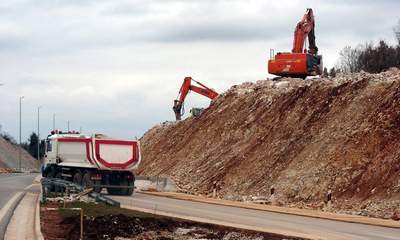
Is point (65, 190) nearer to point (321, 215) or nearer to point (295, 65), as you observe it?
point (321, 215)

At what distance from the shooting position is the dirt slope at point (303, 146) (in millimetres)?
30844

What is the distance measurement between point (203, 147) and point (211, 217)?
23.5 m

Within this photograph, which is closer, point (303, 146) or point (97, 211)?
point (97, 211)

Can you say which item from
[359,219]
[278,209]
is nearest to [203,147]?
[278,209]

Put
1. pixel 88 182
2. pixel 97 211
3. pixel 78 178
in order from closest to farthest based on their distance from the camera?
pixel 97 211 < pixel 88 182 < pixel 78 178

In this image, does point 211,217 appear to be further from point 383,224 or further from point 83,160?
point 83,160

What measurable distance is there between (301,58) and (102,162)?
17.7m

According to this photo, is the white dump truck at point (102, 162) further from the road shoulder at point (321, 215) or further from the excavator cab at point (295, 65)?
the excavator cab at point (295, 65)

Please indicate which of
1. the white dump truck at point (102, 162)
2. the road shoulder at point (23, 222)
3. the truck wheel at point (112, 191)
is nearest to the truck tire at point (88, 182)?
the white dump truck at point (102, 162)

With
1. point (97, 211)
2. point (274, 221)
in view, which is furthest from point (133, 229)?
point (274, 221)

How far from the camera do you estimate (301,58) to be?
4791cm

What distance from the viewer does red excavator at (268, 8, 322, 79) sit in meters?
48.1

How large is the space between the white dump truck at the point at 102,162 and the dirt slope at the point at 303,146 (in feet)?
16.2

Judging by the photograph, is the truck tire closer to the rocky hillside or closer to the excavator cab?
the excavator cab
